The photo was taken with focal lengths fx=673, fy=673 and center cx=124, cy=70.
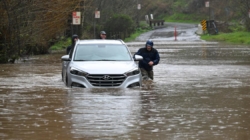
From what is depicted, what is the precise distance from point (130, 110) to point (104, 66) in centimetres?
330

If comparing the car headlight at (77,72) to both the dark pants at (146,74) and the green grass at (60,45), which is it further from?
the green grass at (60,45)

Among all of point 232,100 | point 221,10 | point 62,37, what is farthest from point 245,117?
point 221,10

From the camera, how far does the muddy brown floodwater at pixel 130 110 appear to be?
977cm

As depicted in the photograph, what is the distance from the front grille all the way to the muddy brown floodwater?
0.24 meters

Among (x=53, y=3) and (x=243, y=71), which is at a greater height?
(x=53, y=3)

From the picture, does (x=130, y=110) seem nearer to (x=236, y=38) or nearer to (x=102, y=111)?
(x=102, y=111)

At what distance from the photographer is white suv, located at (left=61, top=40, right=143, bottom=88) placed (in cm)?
1517

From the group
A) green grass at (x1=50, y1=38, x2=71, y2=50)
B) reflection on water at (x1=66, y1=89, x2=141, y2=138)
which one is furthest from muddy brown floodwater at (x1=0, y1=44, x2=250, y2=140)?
green grass at (x1=50, y1=38, x2=71, y2=50)

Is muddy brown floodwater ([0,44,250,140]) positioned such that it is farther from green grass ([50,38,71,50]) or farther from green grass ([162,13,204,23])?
green grass ([162,13,204,23])

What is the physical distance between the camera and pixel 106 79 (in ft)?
49.8

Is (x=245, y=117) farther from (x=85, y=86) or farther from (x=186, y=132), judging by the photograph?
(x=85, y=86)

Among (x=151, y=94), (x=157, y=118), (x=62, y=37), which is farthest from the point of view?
(x=62, y=37)

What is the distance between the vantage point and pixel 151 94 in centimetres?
1516

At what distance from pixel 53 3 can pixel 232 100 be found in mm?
16975
